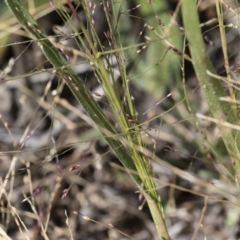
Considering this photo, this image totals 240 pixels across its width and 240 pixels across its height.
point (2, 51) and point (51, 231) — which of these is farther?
point (2, 51)

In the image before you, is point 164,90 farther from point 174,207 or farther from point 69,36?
point 69,36

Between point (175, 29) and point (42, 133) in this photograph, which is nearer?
point (175, 29)

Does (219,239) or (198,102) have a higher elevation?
(198,102)

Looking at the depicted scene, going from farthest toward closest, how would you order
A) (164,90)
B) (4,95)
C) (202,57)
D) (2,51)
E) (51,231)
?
(4,95) < (2,51) < (164,90) < (51,231) < (202,57)

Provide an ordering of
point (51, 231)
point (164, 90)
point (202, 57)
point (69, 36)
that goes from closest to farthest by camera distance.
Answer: point (202, 57) < point (69, 36) < point (51, 231) < point (164, 90)

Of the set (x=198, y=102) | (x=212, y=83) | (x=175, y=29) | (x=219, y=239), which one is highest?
(x=212, y=83)

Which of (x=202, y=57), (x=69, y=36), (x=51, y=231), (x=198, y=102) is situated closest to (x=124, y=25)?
(x=198, y=102)

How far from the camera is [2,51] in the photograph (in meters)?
1.80

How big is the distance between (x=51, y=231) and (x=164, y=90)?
48cm

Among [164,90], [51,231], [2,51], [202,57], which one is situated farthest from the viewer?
[2,51]

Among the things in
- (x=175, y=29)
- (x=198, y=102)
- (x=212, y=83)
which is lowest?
(x=198, y=102)

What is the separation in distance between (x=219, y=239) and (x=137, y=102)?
49 centimetres

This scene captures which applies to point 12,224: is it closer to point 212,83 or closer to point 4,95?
point 4,95

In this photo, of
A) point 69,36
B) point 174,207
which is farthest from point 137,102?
point 69,36
